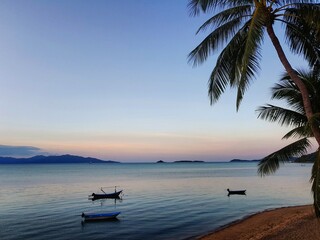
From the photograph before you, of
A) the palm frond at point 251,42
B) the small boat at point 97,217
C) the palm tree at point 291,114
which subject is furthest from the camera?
the small boat at point 97,217

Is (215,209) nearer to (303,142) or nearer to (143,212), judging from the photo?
(143,212)

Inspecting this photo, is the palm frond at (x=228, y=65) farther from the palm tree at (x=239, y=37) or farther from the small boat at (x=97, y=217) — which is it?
the small boat at (x=97, y=217)

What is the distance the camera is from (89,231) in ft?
82.4

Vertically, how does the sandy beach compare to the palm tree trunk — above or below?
below

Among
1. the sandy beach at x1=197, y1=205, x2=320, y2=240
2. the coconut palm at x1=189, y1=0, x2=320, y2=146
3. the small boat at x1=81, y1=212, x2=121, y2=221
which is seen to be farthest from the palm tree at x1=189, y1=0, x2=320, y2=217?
the small boat at x1=81, y1=212, x2=121, y2=221

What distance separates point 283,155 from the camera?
531 inches

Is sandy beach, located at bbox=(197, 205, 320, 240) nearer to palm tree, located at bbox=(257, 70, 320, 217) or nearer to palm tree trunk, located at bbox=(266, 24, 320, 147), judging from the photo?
palm tree, located at bbox=(257, 70, 320, 217)

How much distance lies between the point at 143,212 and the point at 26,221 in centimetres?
1087

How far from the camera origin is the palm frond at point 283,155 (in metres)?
13.4

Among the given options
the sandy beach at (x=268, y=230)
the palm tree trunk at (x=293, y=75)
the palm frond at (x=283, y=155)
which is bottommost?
the sandy beach at (x=268, y=230)

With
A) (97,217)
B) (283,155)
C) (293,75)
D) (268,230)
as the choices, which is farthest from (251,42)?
(97,217)

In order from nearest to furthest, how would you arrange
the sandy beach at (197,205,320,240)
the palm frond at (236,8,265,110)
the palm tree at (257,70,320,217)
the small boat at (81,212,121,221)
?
the palm frond at (236,8,265,110) < the palm tree at (257,70,320,217) < the sandy beach at (197,205,320,240) < the small boat at (81,212,121,221)

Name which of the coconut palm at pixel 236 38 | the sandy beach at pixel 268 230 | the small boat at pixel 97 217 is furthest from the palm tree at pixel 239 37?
the small boat at pixel 97 217

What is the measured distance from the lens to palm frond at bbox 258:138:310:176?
13.4m
